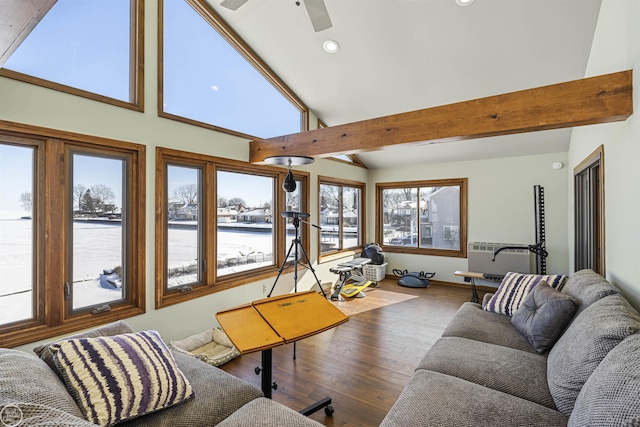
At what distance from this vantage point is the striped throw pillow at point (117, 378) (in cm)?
132

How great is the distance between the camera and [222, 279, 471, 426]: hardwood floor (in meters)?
2.31

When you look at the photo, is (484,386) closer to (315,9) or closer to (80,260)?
(315,9)

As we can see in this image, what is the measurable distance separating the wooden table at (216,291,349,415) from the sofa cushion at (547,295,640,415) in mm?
1143

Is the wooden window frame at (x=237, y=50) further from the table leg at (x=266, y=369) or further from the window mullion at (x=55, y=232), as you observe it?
the table leg at (x=266, y=369)

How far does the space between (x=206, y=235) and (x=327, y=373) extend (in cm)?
197

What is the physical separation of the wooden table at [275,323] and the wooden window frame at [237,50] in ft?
7.23

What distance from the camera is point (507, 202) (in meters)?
5.46

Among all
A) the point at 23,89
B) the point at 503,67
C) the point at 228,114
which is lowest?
the point at 23,89

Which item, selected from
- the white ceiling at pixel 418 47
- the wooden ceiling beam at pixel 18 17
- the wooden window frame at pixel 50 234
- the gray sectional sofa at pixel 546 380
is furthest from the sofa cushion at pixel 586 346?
the wooden window frame at pixel 50 234

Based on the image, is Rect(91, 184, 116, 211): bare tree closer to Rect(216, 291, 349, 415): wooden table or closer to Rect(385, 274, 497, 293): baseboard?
Rect(216, 291, 349, 415): wooden table

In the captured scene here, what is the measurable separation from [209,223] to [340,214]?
3057 millimetres

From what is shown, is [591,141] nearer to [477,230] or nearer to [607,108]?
[607,108]

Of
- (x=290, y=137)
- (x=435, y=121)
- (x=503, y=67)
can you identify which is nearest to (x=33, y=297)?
(x=290, y=137)

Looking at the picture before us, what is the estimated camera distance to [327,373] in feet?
8.95
